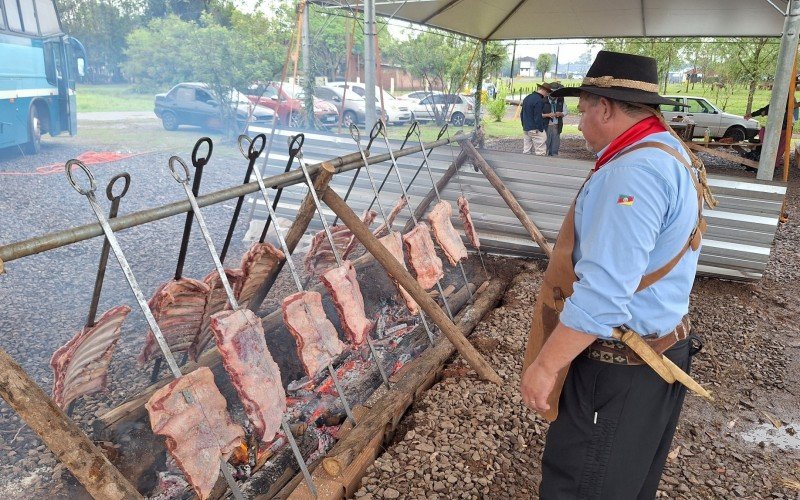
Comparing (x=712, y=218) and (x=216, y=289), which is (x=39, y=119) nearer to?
(x=216, y=289)

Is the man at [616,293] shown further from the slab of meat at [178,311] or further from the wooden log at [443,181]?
the wooden log at [443,181]

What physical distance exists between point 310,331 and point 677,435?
7.99ft

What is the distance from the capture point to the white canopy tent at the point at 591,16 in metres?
8.06

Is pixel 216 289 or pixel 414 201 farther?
pixel 414 201

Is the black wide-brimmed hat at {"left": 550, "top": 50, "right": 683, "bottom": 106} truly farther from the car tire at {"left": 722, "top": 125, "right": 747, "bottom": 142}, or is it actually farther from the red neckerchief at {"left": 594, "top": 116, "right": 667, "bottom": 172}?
the car tire at {"left": 722, "top": 125, "right": 747, "bottom": 142}

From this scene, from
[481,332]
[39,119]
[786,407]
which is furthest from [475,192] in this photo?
[39,119]

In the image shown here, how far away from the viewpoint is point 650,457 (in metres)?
1.90

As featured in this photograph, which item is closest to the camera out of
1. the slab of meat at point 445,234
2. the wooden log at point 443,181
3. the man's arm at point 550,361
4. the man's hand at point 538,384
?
the man's arm at point 550,361

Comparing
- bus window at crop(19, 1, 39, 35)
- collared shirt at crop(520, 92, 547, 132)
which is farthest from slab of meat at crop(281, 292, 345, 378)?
collared shirt at crop(520, 92, 547, 132)

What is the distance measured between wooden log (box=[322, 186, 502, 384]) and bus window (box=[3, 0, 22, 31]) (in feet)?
11.3

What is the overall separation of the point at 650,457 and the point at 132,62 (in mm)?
6589

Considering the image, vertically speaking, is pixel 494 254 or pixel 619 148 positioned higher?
pixel 619 148

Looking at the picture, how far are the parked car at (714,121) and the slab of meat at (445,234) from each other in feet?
51.2

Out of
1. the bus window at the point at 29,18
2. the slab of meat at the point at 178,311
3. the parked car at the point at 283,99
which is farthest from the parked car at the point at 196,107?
the slab of meat at the point at 178,311
